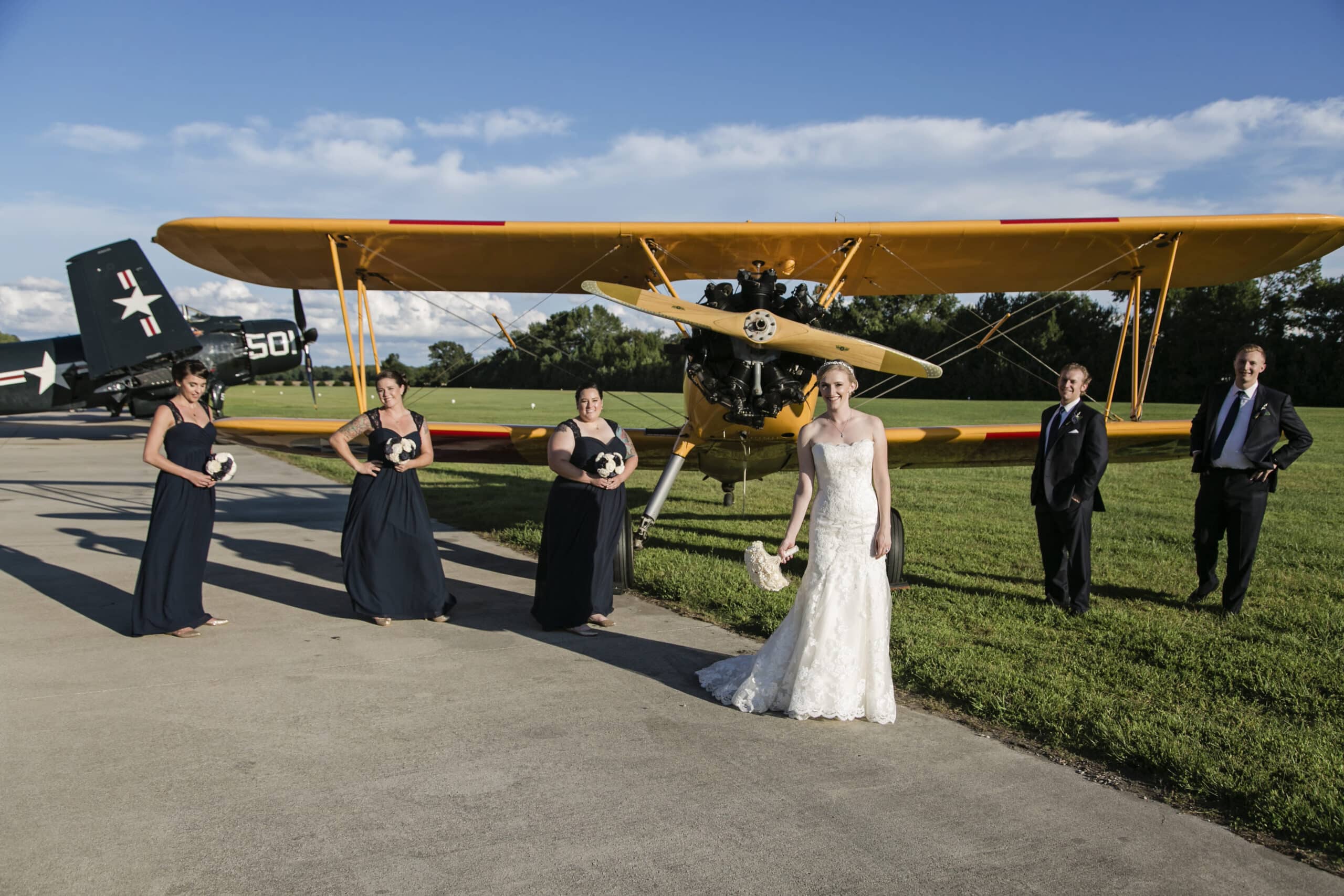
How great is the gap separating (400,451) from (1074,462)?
4372 mm

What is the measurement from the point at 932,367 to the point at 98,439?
2257cm

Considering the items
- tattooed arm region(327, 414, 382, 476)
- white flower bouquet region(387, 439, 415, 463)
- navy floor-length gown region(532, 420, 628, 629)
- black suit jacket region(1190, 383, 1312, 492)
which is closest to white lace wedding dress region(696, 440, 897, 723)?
navy floor-length gown region(532, 420, 628, 629)

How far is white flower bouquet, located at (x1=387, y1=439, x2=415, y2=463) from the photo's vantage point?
5348mm

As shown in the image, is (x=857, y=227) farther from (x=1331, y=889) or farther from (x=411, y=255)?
(x=1331, y=889)

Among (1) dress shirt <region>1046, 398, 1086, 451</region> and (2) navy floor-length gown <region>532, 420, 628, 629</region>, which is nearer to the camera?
(2) navy floor-length gown <region>532, 420, 628, 629</region>

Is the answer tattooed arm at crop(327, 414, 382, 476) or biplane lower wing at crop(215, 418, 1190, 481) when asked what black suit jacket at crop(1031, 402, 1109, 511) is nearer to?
biplane lower wing at crop(215, 418, 1190, 481)

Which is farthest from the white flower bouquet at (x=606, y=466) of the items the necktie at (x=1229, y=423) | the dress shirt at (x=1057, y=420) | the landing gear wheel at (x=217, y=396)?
the landing gear wheel at (x=217, y=396)

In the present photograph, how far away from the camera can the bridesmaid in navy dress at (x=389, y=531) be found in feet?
17.5

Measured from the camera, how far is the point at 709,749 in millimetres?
3473

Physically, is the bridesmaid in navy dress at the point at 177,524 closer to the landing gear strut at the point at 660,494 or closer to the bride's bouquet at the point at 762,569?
the landing gear strut at the point at 660,494

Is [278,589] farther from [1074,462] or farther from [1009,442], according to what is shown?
[1009,442]

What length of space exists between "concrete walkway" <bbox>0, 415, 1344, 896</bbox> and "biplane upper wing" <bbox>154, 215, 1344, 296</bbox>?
353 cm

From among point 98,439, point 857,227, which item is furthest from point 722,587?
point 98,439

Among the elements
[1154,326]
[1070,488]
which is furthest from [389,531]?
[1154,326]
